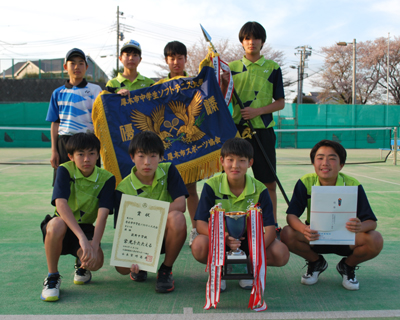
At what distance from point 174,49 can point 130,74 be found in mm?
455

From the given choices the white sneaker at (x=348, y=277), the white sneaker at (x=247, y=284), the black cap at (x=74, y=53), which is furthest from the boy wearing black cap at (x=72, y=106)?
the white sneaker at (x=348, y=277)

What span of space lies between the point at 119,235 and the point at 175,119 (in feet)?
4.14

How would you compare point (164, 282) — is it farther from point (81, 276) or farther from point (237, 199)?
point (237, 199)

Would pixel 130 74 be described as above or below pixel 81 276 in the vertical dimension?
above

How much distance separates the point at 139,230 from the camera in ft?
7.89

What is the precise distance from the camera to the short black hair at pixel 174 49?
3.43 m

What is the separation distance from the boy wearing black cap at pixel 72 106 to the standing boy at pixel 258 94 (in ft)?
4.19

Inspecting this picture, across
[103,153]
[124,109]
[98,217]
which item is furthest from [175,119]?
[98,217]

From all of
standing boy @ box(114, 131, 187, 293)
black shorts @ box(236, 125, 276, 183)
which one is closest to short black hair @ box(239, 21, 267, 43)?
black shorts @ box(236, 125, 276, 183)

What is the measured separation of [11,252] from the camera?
3.17 m

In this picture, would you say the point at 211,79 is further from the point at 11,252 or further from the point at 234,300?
the point at 11,252

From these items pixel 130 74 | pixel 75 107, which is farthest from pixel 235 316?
pixel 130 74

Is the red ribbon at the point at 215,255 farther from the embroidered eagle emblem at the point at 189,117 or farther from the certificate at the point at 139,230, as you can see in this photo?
the embroidered eagle emblem at the point at 189,117

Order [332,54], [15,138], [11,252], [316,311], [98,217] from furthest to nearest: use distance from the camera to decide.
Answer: [332,54]
[15,138]
[11,252]
[98,217]
[316,311]
